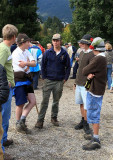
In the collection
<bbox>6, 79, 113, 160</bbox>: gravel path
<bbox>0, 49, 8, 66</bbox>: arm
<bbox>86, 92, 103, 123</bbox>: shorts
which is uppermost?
<bbox>0, 49, 8, 66</bbox>: arm

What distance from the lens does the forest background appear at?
2145 cm

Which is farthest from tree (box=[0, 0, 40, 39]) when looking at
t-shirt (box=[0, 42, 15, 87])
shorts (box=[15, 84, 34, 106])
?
t-shirt (box=[0, 42, 15, 87])

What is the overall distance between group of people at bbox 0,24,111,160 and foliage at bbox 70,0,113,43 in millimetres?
25485

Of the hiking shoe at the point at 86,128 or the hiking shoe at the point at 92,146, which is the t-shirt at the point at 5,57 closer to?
the hiking shoe at the point at 92,146

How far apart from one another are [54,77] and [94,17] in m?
26.3

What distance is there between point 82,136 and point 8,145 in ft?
5.33

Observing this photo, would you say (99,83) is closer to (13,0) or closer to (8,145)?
(8,145)

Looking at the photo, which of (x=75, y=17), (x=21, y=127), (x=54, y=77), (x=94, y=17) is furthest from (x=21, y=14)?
(x=21, y=127)

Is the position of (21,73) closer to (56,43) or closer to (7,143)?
(56,43)

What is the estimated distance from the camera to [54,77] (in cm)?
542

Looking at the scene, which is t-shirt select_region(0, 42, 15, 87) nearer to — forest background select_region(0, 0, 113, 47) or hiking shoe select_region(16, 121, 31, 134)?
hiking shoe select_region(16, 121, 31, 134)

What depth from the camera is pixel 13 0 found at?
875 inches

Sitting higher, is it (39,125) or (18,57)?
(18,57)

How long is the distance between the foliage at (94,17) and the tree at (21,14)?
33.5 ft
